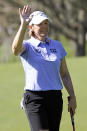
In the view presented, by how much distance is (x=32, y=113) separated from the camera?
4672mm

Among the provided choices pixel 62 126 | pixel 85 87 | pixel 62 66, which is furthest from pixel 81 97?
pixel 62 66

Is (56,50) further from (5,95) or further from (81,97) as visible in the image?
(5,95)

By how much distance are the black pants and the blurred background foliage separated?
27291 mm

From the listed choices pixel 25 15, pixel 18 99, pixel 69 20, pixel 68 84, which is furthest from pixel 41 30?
pixel 69 20

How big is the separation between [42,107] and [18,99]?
19.8 ft

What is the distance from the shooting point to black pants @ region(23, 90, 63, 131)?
15.2ft

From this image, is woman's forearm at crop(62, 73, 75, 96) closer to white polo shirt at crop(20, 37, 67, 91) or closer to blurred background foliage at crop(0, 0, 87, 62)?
white polo shirt at crop(20, 37, 67, 91)

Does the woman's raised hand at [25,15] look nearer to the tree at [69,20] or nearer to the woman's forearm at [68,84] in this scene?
the woman's forearm at [68,84]

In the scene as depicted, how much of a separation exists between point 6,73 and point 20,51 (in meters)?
11.7

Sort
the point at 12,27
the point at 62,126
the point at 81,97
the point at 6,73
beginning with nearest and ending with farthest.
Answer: the point at 62,126 < the point at 81,97 < the point at 6,73 < the point at 12,27

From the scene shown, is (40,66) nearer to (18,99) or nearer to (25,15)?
(25,15)

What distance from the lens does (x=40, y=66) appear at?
4.63m

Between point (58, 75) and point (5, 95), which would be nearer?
point (58, 75)

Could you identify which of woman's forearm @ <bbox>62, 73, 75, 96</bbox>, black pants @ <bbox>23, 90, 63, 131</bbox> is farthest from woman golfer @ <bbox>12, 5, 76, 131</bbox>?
woman's forearm @ <bbox>62, 73, 75, 96</bbox>
